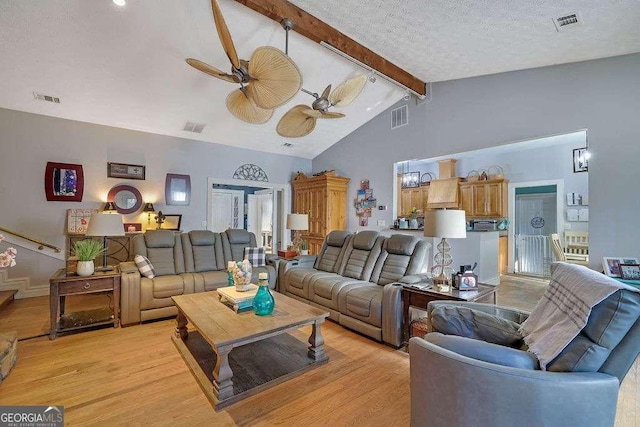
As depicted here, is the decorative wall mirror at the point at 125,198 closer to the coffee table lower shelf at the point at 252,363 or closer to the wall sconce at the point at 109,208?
the wall sconce at the point at 109,208

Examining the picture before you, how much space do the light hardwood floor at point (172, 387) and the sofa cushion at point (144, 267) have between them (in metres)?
0.70

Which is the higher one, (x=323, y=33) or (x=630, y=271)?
(x=323, y=33)

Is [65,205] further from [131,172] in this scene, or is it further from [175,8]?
[175,8]

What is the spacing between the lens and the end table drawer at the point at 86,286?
300 centimetres

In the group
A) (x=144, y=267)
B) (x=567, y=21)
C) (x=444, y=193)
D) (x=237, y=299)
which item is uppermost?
(x=567, y=21)

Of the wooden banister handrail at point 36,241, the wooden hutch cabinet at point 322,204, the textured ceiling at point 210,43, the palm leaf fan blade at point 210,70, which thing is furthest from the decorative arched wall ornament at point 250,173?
the palm leaf fan blade at point 210,70

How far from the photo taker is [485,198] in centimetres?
681

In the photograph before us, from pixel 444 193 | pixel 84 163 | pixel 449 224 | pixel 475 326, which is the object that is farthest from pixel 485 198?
pixel 84 163

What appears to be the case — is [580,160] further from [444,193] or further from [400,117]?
[400,117]

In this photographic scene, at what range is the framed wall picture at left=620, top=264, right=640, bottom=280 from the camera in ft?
9.43

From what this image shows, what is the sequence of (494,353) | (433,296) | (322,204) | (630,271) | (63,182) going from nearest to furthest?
(494,353) → (433,296) → (630,271) → (63,182) → (322,204)

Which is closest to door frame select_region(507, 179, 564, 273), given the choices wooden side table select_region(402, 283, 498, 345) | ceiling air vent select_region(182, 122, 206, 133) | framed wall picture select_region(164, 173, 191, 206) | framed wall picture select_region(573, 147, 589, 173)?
framed wall picture select_region(573, 147, 589, 173)

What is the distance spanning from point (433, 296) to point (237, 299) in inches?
69.4

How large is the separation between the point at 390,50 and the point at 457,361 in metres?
3.82
